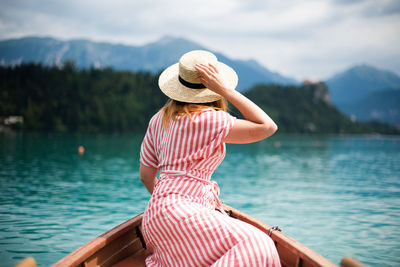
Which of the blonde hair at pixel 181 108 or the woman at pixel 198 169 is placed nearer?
the woman at pixel 198 169

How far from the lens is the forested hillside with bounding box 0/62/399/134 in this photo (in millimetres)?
91250

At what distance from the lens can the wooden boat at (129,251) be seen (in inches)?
108

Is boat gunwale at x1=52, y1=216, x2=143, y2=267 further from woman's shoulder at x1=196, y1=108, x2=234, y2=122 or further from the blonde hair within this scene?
woman's shoulder at x1=196, y1=108, x2=234, y2=122

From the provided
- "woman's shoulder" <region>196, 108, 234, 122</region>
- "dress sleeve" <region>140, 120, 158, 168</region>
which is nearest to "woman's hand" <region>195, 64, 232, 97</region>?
"woman's shoulder" <region>196, 108, 234, 122</region>

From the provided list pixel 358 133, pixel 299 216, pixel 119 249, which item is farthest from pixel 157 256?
pixel 358 133

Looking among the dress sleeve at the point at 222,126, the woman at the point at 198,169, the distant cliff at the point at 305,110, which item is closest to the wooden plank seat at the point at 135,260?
the woman at the point at 198,169

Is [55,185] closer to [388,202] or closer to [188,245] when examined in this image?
[388,202]

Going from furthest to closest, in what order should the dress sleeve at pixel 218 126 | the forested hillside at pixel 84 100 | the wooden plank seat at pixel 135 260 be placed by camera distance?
the forested hillside at pixel 84 100
the wooden plank seat at pixel 135 260
the dress sleeve at pixel 218 126

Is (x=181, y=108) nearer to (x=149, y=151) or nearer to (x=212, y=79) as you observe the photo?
(x=212, y=79)

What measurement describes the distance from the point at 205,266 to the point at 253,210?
10293mm

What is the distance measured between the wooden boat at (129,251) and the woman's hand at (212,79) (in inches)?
54.8

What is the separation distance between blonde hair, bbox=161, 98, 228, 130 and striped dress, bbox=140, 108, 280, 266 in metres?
0.05

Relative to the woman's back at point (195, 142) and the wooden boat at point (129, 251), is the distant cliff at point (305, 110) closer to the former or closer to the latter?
the wooden boat at point (129, 251)

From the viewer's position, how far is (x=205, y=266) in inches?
92.4
